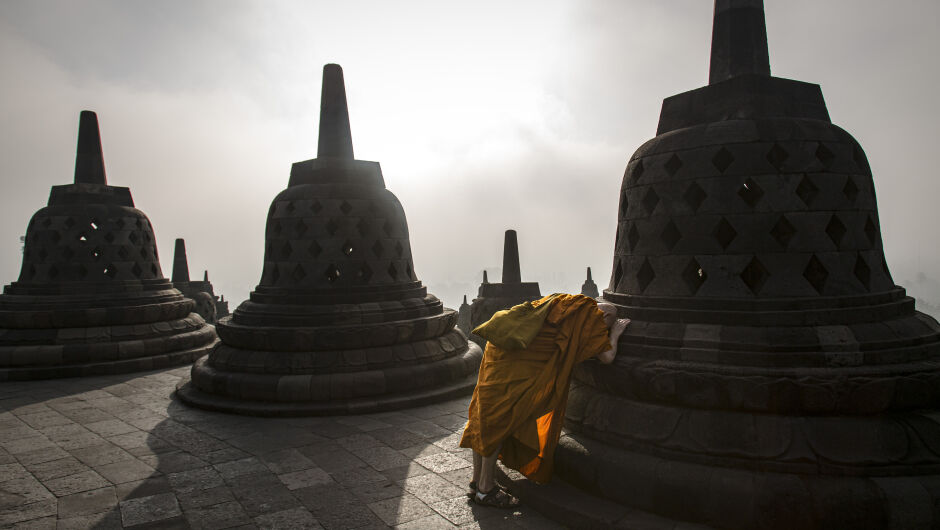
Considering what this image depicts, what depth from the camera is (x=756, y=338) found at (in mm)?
3676

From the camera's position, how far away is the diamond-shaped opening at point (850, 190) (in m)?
4.05

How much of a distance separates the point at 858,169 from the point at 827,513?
2.58 m

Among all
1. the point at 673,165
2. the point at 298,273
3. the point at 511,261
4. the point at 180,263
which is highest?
the point at 673,165

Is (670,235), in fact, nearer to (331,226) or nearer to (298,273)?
(331,226)

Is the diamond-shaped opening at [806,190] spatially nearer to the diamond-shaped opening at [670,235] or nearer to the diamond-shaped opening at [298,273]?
the diamond-shaped opening at [670,235]

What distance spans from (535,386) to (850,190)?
9.16ft

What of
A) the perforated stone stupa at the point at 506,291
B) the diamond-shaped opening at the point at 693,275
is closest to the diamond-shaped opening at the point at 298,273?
the diamond-shaped opening at the point at 693,275

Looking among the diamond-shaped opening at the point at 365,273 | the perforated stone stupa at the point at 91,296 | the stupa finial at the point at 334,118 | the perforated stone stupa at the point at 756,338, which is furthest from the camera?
the perforated stone stupa at the point at 91,296

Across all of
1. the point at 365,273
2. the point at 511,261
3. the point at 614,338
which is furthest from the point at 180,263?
the point at 614,338

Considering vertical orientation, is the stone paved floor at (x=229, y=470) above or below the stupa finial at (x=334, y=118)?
below

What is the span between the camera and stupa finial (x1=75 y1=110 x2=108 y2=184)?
1070 centimetres

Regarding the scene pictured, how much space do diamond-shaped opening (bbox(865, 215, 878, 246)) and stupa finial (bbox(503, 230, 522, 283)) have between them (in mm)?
11616

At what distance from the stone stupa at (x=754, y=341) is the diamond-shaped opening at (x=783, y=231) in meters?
0.01

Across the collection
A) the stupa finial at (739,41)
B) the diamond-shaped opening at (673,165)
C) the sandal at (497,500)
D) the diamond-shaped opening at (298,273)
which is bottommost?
the sandal at (497,500)
